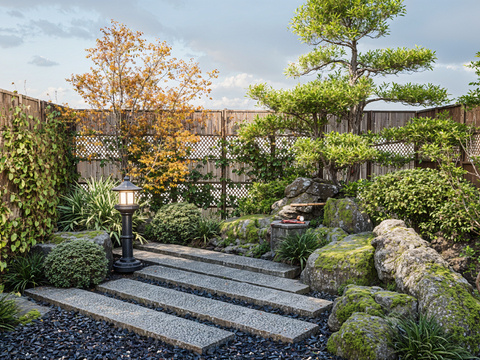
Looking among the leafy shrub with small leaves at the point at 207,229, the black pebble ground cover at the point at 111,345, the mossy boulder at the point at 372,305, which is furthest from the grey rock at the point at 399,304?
→ the leafy shrub with small leaves at the point at 207,229

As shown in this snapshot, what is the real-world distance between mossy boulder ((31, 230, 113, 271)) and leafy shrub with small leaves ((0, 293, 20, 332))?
1632 millimetres

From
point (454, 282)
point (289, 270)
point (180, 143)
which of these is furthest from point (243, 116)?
point (454, 282)

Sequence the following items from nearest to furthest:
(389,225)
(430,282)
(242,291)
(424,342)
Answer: (424,342) → (430,282) → (242,291) → (389,225)

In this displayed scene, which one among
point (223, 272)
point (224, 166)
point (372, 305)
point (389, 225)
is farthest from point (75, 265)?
point (224, 166)

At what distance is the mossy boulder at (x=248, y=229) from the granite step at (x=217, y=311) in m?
2.30

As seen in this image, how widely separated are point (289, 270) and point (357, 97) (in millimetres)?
3736

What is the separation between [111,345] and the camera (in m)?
3.57

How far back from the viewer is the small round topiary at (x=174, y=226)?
292 inches

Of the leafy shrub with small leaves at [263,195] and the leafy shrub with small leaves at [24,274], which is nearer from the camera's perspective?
the leafy shrub with small leaves at [24,274]

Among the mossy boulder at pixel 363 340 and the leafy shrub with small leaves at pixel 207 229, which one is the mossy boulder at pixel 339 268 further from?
the leafy shrub with small leaves at pixel 207 229

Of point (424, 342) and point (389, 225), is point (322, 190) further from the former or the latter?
point (424, 342)

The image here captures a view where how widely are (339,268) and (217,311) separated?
1656 millimetres

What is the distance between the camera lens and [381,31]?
7730 millimetres

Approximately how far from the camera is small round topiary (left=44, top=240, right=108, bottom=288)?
5.07 m
